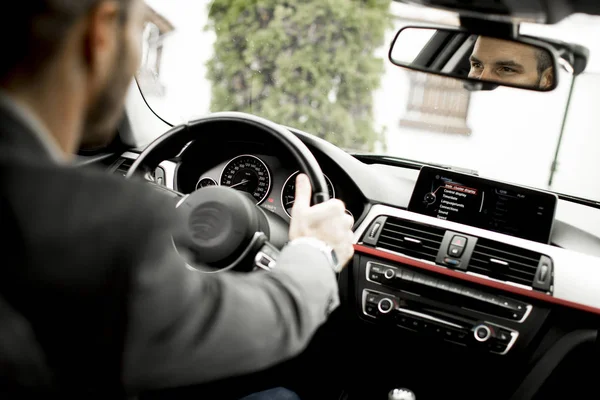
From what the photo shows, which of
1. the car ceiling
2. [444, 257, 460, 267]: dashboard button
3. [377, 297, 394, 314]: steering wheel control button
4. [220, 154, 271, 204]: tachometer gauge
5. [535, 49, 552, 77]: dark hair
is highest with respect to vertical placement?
the car ceiling

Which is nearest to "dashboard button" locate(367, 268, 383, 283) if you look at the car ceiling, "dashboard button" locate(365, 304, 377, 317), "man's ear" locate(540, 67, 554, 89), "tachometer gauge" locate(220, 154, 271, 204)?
"dashboard button" locate(365, 304, 377, 317)

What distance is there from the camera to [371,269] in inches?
102

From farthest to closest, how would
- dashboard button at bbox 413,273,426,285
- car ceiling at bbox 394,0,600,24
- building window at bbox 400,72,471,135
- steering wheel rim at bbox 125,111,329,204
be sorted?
building window at bbox 400,72,471,135
dashboard button at bbox 413,273,426,285
steering wheel rim at bbox 125,111,329,204
car ceiling at bbox 394,0,600,24

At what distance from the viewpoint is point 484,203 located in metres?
2.54

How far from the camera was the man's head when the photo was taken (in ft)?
2.74

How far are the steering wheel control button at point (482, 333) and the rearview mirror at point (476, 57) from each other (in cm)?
94

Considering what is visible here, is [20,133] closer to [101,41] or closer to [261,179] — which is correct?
[101,41]

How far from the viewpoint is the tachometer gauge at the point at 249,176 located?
254 cm

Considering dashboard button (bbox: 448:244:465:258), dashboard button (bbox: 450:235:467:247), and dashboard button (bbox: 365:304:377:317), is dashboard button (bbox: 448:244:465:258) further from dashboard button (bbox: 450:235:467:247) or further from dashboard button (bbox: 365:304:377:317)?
dashboard button (bbox: 365:304:377:317)

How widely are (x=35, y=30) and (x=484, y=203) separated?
205cm

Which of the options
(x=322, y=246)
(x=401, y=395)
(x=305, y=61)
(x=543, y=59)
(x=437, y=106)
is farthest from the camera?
(x=437, y=106)

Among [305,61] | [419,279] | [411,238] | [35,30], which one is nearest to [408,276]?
[419,279]

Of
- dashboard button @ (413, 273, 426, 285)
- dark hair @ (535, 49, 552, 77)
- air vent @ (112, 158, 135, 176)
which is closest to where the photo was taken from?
dark hair @ (535, 49, 552, 77)

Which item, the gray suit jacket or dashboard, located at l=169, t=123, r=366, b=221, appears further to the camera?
dashboard, located at l=169, t=123, r=366, b=221
